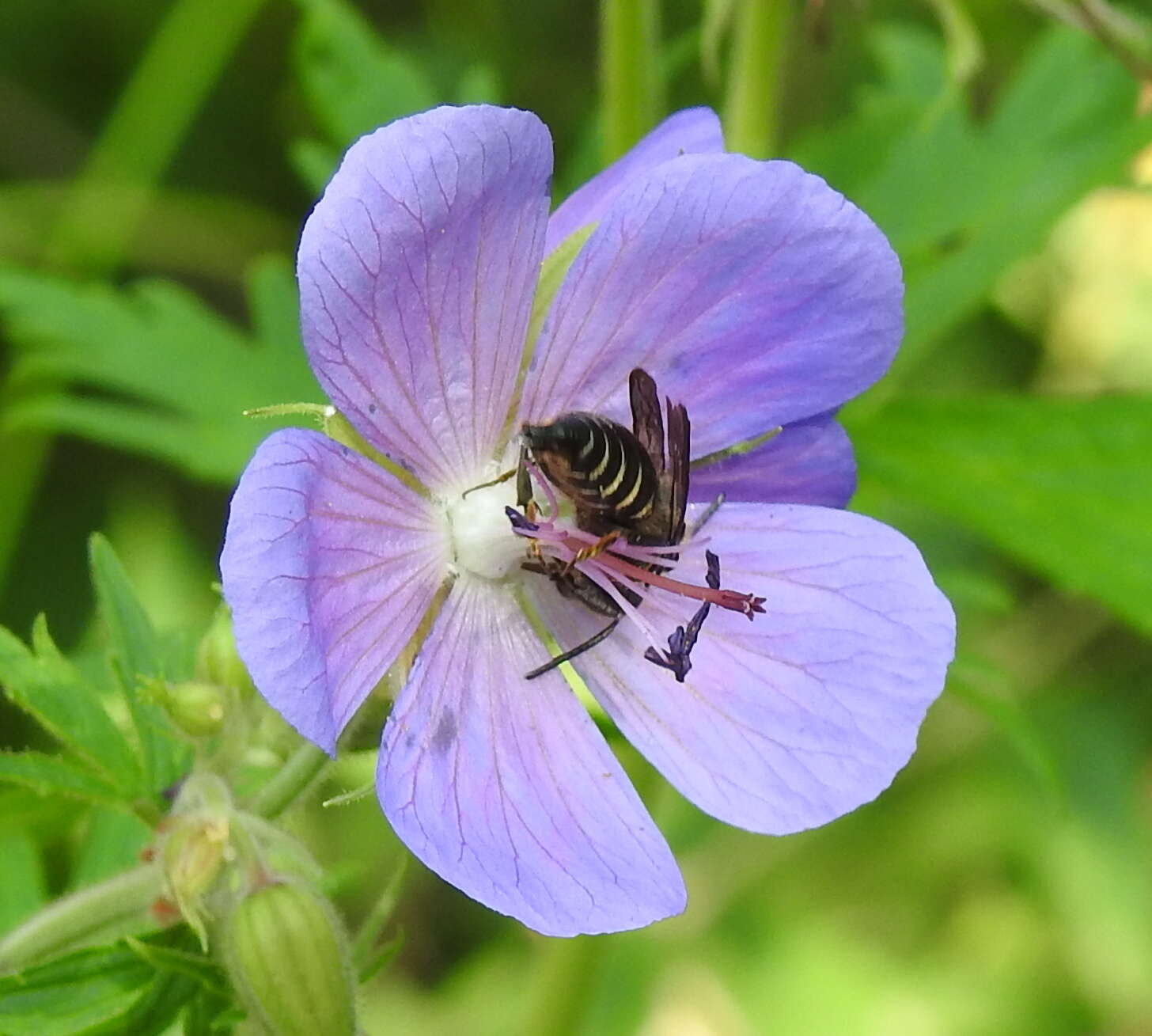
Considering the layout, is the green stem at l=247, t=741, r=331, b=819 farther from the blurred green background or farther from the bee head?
the blurred green background

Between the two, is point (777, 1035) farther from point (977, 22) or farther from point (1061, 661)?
point (977, 22)

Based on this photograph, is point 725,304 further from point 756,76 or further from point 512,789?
point 756,76

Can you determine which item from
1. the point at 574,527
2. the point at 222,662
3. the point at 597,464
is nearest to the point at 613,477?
the point at 597,464

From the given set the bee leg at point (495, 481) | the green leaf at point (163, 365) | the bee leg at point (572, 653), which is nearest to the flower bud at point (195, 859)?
the bee leg at point (572, 653)

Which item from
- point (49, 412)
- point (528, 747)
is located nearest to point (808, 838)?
point (49, 412)

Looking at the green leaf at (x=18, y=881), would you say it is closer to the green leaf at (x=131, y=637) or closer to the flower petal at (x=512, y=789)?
the green leaf at (x=131, y=637)

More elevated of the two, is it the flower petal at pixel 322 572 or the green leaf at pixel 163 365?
the flower petal at pixel 322 572

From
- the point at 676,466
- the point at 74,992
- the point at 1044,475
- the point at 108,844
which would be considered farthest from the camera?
the point at 1044,475
